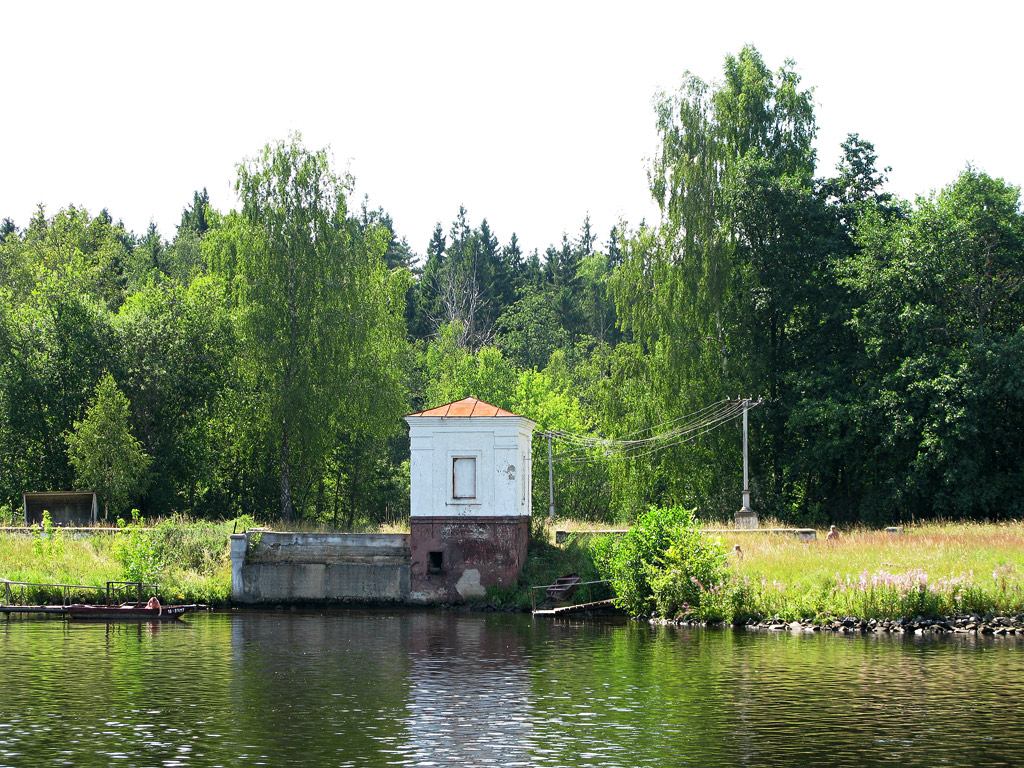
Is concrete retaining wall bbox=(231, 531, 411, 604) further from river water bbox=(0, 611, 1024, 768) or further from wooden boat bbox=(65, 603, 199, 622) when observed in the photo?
river water bbox=(0, 611, 1024, 768)

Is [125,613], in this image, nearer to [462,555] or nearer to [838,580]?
[462,555]

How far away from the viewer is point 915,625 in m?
33.0

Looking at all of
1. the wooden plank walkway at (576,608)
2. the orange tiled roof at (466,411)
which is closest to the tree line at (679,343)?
the orange tiled roof at (466,411)

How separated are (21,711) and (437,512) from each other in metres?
24.2

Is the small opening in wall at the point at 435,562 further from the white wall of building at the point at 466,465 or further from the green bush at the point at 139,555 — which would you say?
the green bush at the point at 139,555

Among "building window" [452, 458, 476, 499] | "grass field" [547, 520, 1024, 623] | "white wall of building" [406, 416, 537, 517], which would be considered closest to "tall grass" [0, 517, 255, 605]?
"white wall of building" [406, 416, 537, 517]

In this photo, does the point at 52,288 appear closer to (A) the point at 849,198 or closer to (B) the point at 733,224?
(B) the point at 733,224

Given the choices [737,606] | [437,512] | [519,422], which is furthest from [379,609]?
[737,606]

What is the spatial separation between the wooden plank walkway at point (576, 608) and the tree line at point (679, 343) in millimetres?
17302

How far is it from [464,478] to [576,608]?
732cm

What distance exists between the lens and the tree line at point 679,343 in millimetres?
53312

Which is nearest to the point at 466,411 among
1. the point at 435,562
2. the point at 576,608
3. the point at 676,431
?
the point at 435,562

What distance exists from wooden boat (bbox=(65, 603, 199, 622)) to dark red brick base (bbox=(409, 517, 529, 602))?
923cm

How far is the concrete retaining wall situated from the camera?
147 ft
